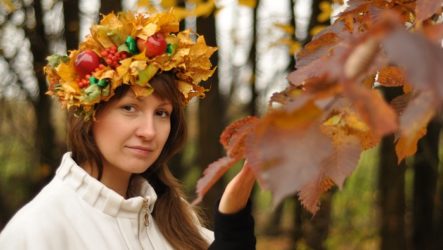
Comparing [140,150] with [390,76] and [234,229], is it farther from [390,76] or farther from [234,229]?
[390,76]

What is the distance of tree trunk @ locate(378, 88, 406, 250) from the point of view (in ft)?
15.3

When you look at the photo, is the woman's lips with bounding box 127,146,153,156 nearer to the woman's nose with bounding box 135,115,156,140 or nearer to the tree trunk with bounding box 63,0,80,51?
the woman's nose with bounding box 135,115,156,140

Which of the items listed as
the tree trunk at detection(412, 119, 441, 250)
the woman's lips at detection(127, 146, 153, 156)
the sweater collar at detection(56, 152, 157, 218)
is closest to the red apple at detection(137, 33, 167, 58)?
the woman's lips at detection(127, 146, 153, 156)

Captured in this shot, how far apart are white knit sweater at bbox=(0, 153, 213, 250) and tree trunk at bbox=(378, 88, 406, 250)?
2.89 metres

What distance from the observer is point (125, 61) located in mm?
1967

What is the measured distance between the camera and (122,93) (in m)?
1.97

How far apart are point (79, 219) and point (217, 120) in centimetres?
300

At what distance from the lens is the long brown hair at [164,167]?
2002 millimetres

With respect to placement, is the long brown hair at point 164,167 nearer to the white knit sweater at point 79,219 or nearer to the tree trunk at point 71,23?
the white knit sweater at point 79,219

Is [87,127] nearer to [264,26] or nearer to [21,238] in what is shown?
[21,238]

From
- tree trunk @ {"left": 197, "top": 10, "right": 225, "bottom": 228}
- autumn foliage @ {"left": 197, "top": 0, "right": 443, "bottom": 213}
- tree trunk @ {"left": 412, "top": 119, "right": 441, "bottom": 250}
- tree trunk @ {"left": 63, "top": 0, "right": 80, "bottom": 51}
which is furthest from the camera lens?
tree trunk @ {"left": 63, "top": 0, "right": 80, "bottom": 51}

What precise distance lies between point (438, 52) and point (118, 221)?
1.66 m

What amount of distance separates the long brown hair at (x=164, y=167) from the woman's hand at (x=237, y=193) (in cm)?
61

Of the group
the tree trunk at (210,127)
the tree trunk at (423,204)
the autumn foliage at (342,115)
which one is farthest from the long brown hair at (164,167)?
the tree trunk at (423,204)
